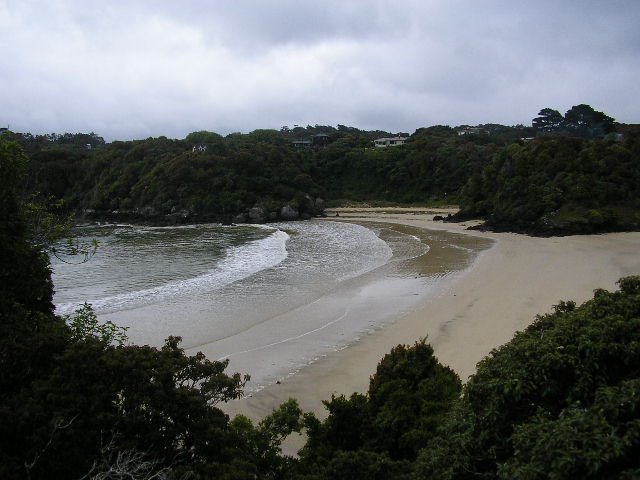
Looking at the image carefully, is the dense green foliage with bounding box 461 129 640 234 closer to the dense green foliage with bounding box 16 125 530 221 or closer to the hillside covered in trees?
the hillside covered in trees

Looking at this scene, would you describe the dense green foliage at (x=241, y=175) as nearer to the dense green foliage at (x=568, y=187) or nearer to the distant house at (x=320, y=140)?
the distant house at (x=320, y=140)

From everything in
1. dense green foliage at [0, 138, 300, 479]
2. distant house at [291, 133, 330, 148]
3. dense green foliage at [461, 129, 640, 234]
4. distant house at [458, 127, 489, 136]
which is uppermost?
distant house at [458, 127, 489, 136]

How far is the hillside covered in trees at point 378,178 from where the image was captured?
3781 centimetres

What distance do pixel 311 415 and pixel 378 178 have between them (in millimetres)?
71304

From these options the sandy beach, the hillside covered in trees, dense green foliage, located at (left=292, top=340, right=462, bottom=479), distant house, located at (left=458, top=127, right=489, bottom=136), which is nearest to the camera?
dense green foliage, located at (left=292, top=340, right=462, bottom=479)

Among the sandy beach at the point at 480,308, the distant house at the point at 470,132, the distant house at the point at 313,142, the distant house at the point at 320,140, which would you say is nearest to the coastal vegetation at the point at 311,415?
the sandy beach at the point at 480,308

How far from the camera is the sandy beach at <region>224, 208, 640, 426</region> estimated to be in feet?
36.0

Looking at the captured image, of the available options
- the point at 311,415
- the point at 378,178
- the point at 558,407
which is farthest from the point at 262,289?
the point at 378,178

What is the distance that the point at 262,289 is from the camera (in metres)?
21.0

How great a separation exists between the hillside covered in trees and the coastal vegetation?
105ft

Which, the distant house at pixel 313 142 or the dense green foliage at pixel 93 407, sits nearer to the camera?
the dense green foliage at pixel 93 407

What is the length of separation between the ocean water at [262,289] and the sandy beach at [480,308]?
2.38 ft

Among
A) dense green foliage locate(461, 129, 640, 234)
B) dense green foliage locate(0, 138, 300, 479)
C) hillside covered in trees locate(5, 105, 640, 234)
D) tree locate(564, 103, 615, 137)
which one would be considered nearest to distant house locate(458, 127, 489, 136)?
hillside covered in trees locate(5, 105, 640, 234)

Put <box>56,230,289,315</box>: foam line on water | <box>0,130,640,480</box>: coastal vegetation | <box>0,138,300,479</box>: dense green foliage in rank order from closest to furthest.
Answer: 1. <box>0,130,640,480</box>: coastal vegetation
2. <box>0,138,300,479</box>: dense green foliage
3. <box>56,230,289,315</box>: foam line on water
